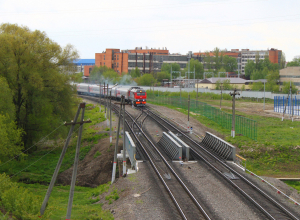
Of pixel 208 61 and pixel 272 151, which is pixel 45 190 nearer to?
pixel 272 151

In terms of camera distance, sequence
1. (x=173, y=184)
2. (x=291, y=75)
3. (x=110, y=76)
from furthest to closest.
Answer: (x=110, y=76), (x=291, y=75), (x=173, y=184)

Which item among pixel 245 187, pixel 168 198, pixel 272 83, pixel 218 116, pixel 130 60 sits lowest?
pixel 168 198

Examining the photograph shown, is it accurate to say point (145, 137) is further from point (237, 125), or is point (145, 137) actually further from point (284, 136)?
point (284, 136)

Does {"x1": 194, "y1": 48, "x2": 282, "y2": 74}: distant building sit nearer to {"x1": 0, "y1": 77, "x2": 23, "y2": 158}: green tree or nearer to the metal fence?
A: the metal fence

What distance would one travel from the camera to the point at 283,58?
138m

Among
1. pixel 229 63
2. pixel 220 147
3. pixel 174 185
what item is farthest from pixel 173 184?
pixel 229 63

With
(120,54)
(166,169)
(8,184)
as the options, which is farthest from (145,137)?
(120,54)

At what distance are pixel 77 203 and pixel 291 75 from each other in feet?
261

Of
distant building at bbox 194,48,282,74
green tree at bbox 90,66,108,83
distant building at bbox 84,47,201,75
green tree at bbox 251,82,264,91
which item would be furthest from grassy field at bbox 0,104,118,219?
distant building at bbox 194,48,282,74

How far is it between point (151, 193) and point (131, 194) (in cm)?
106

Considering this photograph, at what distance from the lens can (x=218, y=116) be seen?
38688mm

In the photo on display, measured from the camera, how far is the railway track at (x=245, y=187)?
13500mm

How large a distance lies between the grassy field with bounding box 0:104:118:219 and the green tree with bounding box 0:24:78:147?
10.6 ft

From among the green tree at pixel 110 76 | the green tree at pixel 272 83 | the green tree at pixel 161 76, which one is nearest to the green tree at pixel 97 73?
the green tree at pixel 110 76
